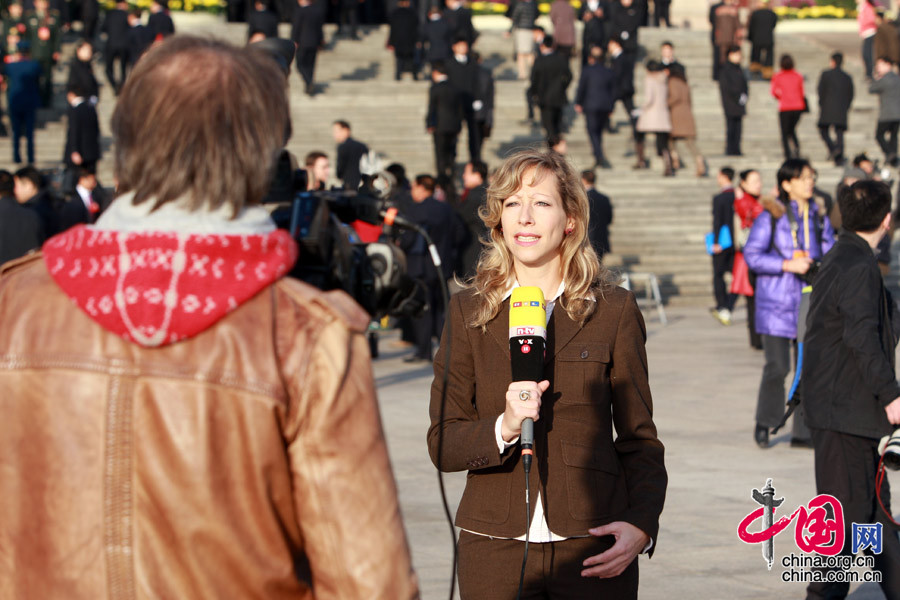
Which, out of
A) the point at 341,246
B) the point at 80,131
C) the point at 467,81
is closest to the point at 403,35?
the point at 467,81

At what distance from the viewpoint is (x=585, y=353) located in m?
3.47

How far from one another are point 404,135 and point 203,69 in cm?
2050

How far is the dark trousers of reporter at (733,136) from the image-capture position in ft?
74.6

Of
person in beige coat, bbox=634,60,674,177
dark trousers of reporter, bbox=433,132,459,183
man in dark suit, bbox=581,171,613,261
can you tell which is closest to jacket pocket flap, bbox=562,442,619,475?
man in dark suit, bbox=581,171,613,261

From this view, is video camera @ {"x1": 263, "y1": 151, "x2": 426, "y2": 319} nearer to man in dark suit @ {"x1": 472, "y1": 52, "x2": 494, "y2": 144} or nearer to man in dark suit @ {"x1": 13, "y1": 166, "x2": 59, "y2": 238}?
man in dark suit @ {"x1": 13, "y1": 166, "x2": 59, "y2": 238}

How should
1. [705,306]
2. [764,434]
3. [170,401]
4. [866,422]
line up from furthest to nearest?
[705,306] < [764,434] < [866,422] < [170,401]

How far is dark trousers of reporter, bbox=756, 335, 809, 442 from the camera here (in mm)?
9094

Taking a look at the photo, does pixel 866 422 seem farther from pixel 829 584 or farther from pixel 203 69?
pixel 203 69

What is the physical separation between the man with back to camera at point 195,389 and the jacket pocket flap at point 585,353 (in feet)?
4.49

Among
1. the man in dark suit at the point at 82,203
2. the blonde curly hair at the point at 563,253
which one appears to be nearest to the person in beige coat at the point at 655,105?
the man in dark suit at the point at 82,203

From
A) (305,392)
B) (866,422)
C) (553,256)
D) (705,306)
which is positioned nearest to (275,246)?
(305,392)

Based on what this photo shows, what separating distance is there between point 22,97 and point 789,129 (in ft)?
Answer: 40.5

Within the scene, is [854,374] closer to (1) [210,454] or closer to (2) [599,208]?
(1) [210,454]

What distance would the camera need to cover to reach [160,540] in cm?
211
